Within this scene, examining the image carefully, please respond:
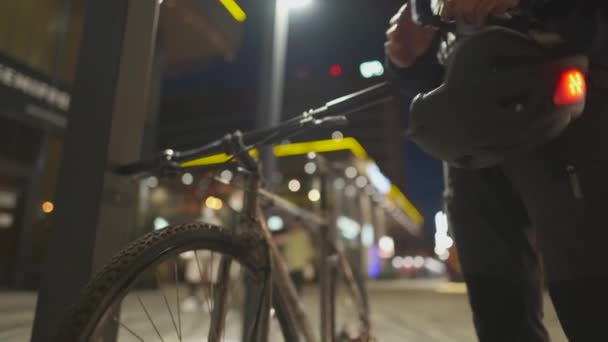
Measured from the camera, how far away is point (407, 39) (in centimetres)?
126

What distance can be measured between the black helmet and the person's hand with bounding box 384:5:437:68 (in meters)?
0.29

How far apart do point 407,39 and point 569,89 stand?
518 mm

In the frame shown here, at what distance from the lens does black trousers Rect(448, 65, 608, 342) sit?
839mm

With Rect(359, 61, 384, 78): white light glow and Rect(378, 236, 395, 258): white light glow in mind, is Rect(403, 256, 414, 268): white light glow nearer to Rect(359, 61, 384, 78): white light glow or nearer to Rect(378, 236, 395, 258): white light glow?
Rect(378, 236, 395, 258): white light glow

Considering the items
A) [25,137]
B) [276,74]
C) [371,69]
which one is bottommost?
[371,69]

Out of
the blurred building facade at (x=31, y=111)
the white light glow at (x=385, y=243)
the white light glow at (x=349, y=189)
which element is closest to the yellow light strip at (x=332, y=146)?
the blurred building facade at (x=31, y=111)

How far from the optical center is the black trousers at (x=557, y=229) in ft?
2.75

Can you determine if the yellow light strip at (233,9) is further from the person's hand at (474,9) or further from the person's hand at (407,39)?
the person's hand at (474,9)

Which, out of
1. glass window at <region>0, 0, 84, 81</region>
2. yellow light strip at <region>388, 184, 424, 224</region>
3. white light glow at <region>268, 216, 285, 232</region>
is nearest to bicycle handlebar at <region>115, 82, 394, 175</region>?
white light glow at <region>268, 216, 285, 232</region>

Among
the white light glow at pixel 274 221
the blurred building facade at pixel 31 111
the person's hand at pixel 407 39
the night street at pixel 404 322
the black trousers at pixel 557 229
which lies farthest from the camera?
the blurred building facade at pixel 31 111

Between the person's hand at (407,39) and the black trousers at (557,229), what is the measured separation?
0.39 meters

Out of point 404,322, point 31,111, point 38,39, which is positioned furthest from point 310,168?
point 31,111

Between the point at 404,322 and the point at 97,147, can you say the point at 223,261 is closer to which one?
the point at 97,147

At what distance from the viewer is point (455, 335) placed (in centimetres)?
408
